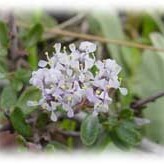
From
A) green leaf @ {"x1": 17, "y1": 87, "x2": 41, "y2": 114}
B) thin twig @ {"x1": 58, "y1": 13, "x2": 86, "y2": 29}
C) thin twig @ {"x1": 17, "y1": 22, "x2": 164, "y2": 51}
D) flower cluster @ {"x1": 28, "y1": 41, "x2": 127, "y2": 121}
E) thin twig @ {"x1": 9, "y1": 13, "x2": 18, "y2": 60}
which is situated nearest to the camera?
flower cluster @ {"x1": 28, "y1": 41, "x2": 127, "y2": 121}

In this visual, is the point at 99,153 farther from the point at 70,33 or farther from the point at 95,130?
the point at 70,33

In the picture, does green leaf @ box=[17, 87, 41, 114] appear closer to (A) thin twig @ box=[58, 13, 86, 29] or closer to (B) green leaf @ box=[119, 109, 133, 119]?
(B) green leaf @ box=[119, 109, 133, 119]

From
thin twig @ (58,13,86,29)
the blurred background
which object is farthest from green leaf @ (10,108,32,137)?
thin twig @ (58,13,86,29)

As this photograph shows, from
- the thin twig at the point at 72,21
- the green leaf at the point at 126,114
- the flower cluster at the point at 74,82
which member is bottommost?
the green leaf at the point at 126,114

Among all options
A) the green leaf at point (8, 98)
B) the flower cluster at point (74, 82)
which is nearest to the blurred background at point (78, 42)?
the green leaf at point (8, 98)

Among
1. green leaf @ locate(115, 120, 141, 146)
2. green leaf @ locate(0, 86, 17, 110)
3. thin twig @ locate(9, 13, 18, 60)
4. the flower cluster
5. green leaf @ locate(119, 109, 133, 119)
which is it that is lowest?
green leaf @ locate(115, 120, 141, 146)

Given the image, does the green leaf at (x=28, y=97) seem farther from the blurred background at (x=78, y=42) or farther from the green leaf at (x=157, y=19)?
Answer: the green leaf at (x=157, y=19)
